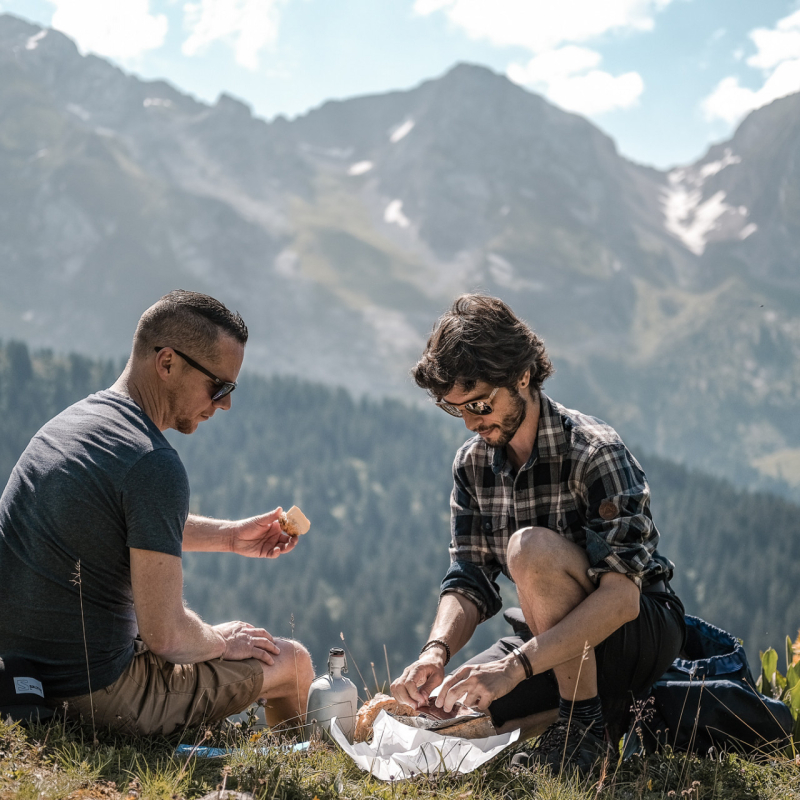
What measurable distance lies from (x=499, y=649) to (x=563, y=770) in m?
1.05

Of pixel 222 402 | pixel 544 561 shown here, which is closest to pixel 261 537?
pixel 222 402

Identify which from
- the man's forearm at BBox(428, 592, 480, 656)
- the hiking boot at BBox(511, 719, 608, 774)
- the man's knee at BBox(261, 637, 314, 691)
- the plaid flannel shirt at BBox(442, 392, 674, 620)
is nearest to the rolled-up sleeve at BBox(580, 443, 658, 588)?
the plaid flannel shirt at BBox(442, 392, 674, 620)

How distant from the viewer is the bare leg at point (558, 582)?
4.22 meters

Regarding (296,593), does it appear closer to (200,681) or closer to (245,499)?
(245,499)

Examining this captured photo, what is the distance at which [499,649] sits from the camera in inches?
197

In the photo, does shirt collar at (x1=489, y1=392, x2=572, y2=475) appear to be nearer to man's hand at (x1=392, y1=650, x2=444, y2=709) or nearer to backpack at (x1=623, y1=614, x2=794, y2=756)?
man's hand at (x1=392, y1=650, x2=444, y2=709)

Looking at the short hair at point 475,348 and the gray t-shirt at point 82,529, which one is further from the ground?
the short hair at point 475,348

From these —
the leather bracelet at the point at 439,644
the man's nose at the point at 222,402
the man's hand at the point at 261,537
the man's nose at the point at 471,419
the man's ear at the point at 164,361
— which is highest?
the man's ear at the point at 164,361

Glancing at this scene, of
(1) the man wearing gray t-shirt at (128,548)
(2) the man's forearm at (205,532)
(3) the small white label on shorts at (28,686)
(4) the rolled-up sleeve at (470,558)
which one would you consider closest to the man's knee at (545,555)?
(4) the rolled-up sleeve at (470,558)

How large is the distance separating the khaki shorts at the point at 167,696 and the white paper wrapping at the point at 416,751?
24.2 inches

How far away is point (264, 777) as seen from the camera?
365cm

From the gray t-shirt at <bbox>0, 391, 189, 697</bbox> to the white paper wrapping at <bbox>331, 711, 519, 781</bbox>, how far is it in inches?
52.8

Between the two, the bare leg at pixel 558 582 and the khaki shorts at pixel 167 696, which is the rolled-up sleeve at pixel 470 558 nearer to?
the bare leg at pixel 558 582

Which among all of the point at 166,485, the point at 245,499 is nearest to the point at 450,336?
the point at 166,485
